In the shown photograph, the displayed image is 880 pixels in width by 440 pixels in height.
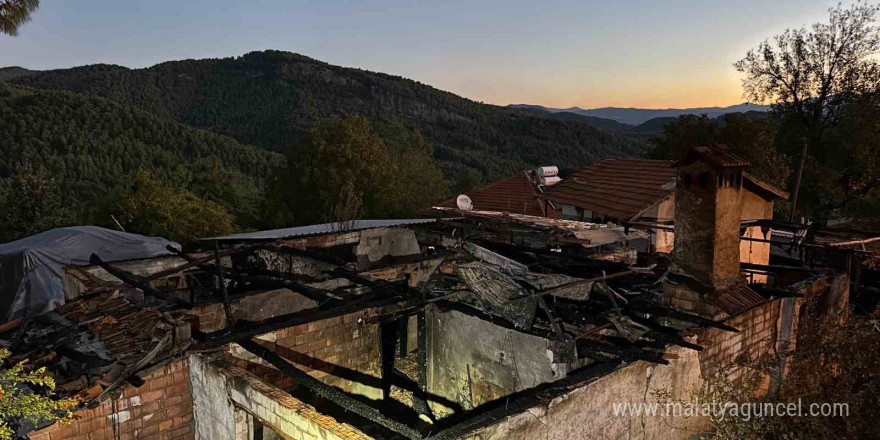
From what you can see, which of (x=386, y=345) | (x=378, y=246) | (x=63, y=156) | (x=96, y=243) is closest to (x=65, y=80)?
(x=63, y=156)

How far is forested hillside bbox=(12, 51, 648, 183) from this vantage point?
77.9 m

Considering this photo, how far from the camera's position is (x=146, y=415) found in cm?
662

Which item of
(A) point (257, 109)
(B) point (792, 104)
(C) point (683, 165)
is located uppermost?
(A) point (257, 109)

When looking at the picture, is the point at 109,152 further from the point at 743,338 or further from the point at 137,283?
the point at 743,338

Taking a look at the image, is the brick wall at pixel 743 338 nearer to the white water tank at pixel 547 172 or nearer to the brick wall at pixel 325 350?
the brick wall at pixel 325 350

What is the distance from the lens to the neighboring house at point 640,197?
14.9 m

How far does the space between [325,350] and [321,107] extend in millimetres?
82526

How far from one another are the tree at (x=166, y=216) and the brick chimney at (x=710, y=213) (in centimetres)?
2321

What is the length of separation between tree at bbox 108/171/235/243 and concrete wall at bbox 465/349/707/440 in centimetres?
2366

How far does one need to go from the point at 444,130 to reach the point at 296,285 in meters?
84.9

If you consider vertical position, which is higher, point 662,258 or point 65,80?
point 65,80

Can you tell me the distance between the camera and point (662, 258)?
12.3 meters

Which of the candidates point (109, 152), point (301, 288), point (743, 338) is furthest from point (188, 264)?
point (109, 152)

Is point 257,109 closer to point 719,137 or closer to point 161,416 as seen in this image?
point 719,137
